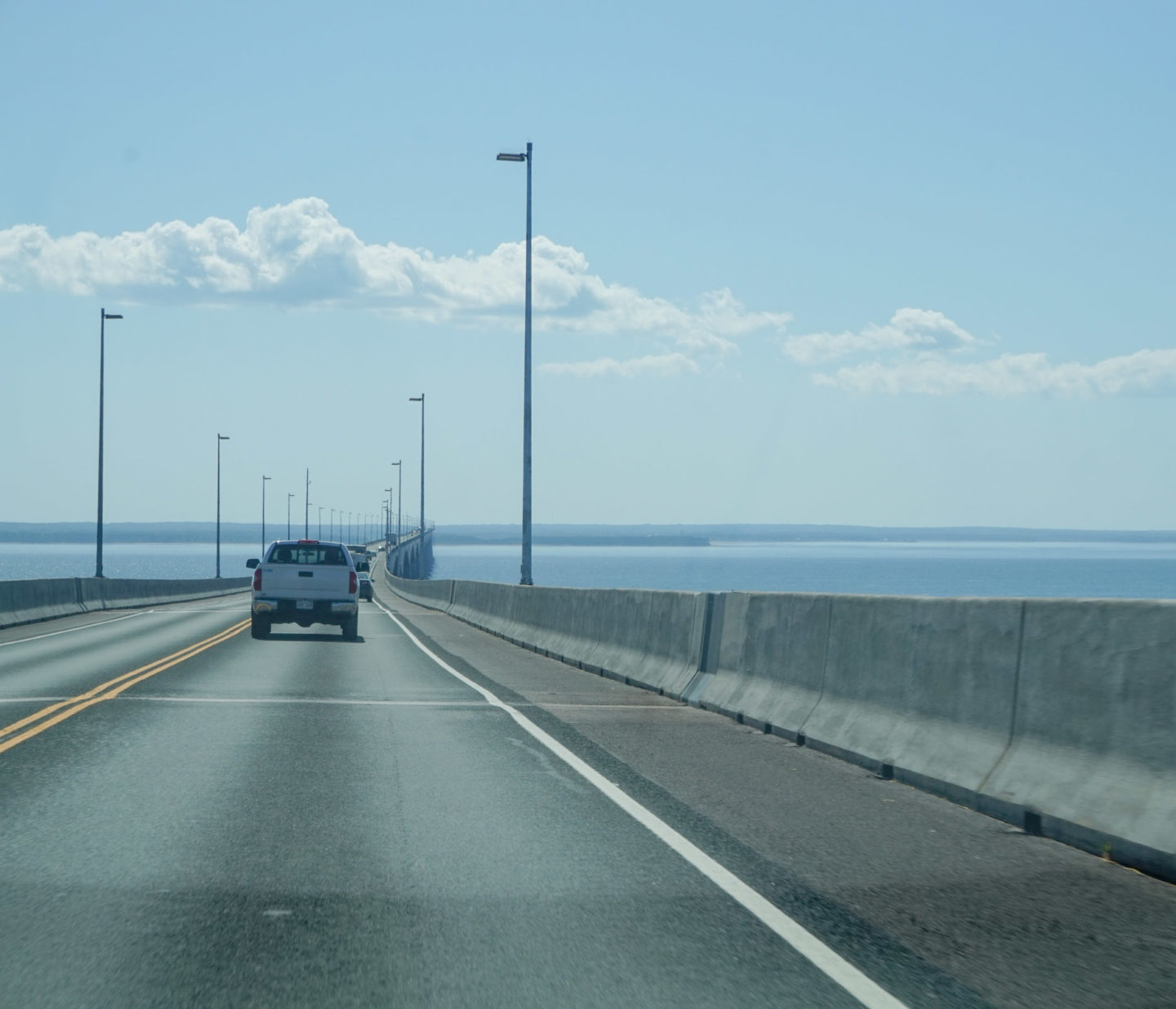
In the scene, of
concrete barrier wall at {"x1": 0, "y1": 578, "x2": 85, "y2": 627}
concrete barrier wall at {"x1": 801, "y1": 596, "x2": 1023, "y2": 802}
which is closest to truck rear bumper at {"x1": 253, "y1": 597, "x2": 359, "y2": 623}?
concrete barrier wall at {"x1": 0, "y1": 578, "x2": 85, "y2": 627}

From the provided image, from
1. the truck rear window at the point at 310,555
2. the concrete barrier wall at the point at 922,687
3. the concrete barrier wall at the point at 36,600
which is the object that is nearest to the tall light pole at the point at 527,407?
the truck rear window at the point at 310,555

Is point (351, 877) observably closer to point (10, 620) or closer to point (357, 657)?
point (357, 657)

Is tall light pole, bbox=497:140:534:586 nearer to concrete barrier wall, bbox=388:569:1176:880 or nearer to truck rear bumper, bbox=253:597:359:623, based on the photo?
truck rear bumper, bbox=253:597:359:623

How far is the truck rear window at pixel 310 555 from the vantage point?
2758 centimetres

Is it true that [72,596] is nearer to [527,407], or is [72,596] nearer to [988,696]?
[527,407]

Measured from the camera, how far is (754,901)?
6246 mm

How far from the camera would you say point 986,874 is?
6820mm

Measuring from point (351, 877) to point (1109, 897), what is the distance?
3.49m

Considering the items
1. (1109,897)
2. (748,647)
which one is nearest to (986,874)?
(1109,897)

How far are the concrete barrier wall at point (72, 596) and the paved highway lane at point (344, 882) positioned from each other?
850 inches

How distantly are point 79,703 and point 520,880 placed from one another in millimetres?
8807

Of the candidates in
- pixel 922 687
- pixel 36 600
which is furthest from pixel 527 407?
pixel 922 687

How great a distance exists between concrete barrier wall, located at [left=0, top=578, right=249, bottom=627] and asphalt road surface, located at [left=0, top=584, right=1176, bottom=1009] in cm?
2122

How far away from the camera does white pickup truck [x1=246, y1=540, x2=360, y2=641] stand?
27.1 metres
